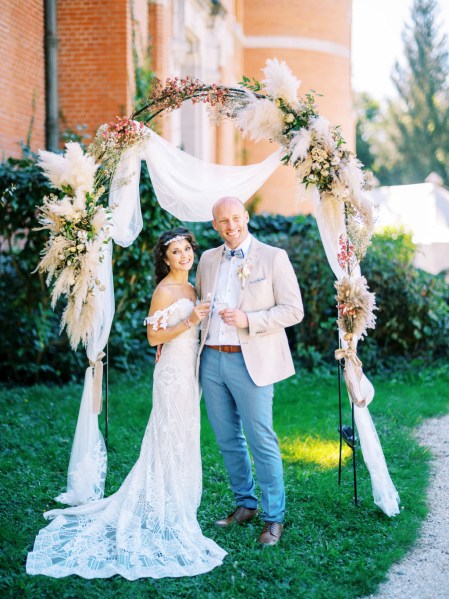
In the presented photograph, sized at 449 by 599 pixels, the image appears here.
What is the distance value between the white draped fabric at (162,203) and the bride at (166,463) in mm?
406

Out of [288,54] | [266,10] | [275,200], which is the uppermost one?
[266,10]

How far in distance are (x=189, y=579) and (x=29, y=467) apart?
7.90 feet

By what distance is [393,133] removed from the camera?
43156 mm

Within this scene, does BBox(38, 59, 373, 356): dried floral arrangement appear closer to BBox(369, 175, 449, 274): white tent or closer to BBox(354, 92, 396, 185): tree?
BBox(369, 175, 449, 274): white tent

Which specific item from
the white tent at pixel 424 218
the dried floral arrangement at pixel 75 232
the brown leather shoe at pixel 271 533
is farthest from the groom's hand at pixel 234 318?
the white tent at pixel 424 218

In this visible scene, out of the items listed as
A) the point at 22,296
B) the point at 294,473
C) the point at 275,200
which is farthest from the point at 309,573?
the point at 275,200

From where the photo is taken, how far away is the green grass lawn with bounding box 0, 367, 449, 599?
3936 mm

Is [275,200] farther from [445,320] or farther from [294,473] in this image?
[294,473]

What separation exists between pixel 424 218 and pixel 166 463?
792 centimetres

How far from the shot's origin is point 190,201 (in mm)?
5223

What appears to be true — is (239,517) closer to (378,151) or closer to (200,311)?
(200,311)

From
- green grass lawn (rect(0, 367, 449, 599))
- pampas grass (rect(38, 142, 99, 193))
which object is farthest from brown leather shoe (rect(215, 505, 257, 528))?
pampas grass (rect(38, 142, 99, 193))

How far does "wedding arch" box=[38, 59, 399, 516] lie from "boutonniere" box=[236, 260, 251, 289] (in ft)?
2.54

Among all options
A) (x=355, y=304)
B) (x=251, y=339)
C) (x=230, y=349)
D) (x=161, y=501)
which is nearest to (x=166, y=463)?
(x=161, y=501)
